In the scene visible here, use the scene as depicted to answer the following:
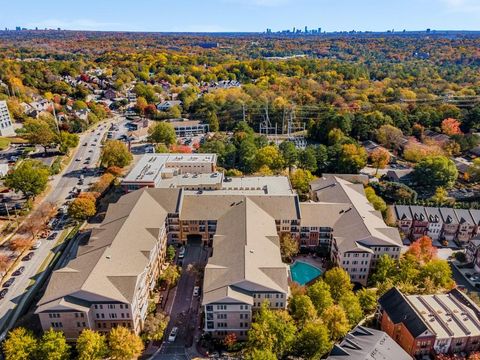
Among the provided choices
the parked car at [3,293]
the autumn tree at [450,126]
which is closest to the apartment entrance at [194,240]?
the parked car at [3,293]

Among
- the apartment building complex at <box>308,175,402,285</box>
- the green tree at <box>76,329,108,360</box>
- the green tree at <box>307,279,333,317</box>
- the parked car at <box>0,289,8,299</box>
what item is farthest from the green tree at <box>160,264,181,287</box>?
the parked car at <box>0,289,8,299</box>

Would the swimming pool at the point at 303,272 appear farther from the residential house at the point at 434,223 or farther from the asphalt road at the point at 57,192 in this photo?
the asphalt road at the point at 57,192

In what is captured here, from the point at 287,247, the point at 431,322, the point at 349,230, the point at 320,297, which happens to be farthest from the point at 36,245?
the point at 431,322

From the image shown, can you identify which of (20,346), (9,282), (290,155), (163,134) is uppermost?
(163,134)

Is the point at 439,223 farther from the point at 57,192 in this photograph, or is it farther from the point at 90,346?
the point at 57,192

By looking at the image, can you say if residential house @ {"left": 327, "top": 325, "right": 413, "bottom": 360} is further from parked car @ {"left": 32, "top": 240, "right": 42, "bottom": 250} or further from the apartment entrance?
parked car @ {"left": 32, "top": 240, "right": 42, "bottom": 250}

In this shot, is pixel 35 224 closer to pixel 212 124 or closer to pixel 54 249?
pixel 54 249
